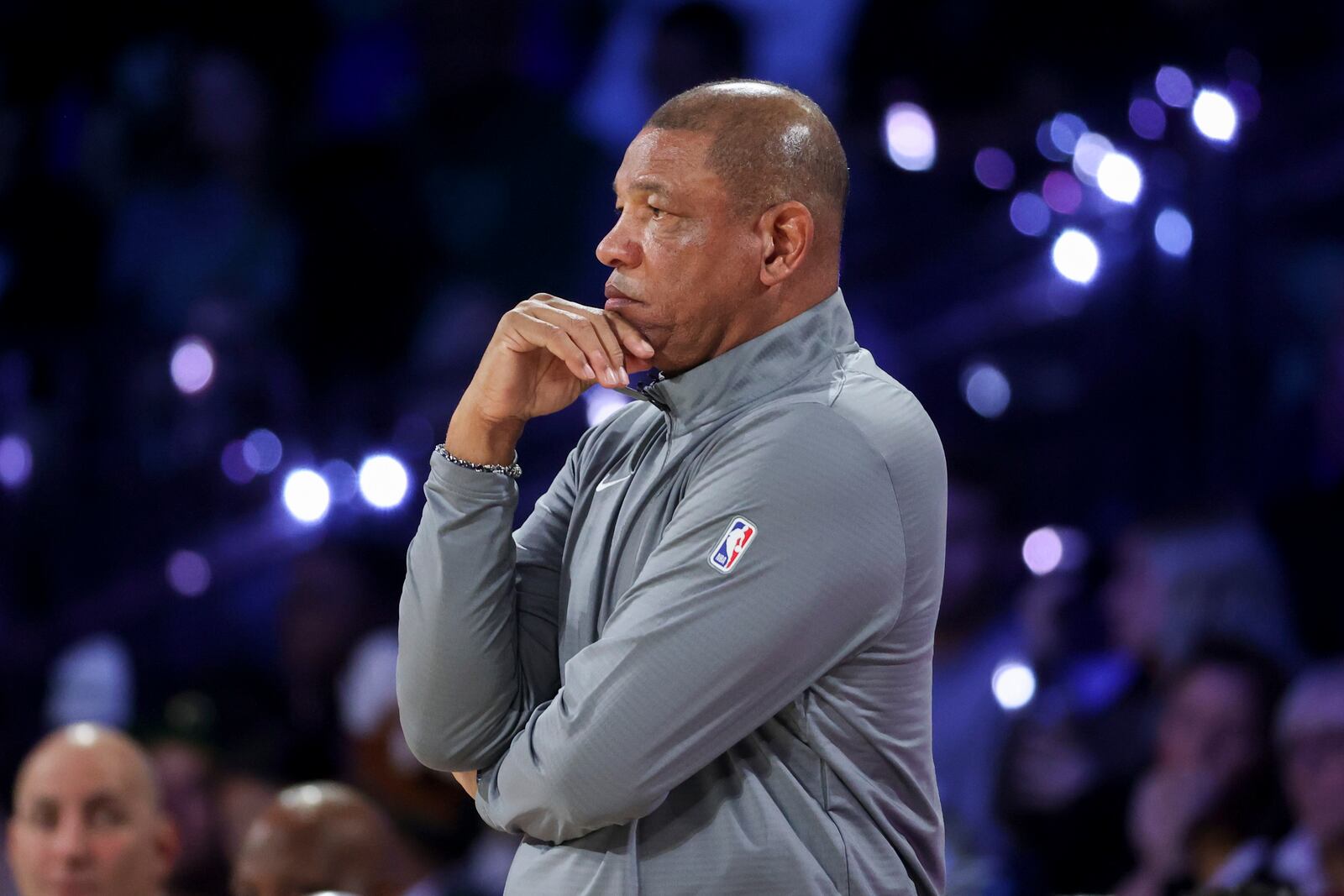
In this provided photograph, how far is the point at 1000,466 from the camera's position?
4.71 metres

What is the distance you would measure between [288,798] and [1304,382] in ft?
10.1

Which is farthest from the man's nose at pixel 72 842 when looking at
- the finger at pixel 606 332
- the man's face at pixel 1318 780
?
the man's face at pixel 1318 780

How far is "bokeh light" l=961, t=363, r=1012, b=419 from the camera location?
15.7ft

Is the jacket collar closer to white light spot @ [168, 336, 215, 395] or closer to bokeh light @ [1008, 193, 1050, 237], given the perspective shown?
bokeh light @ [1008, 193, 1050, 237]

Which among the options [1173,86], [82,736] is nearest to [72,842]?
[82,736]

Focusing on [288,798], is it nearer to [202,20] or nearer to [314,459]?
[314,459]

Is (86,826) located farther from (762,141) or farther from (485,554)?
(762,141)

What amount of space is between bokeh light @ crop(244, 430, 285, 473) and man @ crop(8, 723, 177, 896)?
1823mm

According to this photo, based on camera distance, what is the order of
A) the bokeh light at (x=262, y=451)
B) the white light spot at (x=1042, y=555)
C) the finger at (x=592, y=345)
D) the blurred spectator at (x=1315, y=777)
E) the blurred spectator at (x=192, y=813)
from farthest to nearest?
Result: the bokeh light at (x=262, y=451), the blurred spectator at (x=192, y=813), the white light spot at (x=1042, y=555), the blurred spectator at (x=1315, y=777), the finger at (x=592, y=345)

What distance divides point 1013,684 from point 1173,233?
1436mm

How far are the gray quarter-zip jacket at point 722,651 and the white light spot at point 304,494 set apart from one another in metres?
3.72

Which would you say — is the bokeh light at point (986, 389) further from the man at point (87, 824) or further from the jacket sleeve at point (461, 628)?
the jacket sleeve at point (461, 628)

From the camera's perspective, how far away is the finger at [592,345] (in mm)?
1505

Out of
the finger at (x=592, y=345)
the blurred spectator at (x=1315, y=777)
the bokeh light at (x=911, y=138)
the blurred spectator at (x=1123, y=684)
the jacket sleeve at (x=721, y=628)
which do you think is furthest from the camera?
the bokeh light at (x=911, y=138)
